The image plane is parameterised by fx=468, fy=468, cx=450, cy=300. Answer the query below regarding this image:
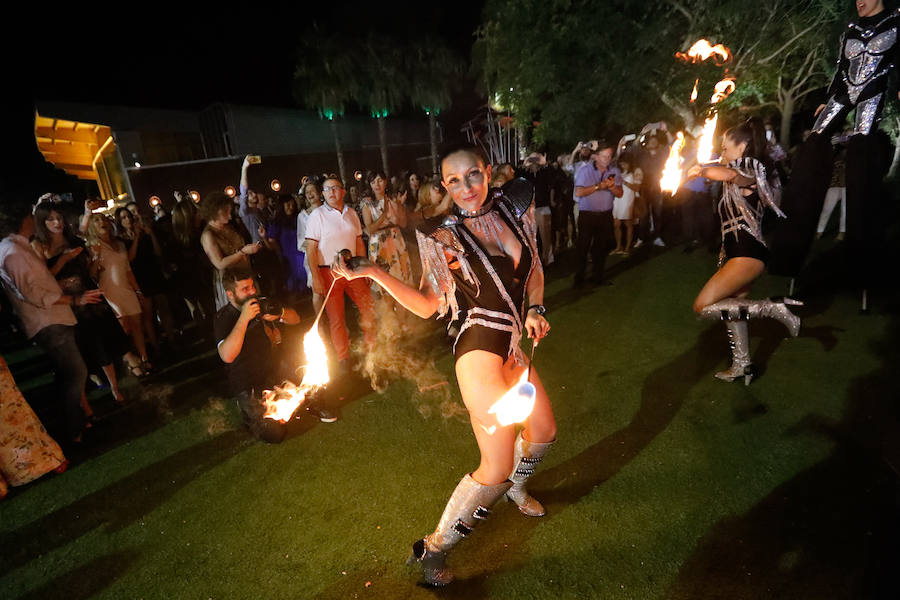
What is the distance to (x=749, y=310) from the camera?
4.17 m

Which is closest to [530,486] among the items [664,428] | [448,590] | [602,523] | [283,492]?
[602,523]

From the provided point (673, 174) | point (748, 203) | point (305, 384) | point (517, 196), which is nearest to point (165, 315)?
point (305, 384)

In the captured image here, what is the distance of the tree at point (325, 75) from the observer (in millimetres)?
23000

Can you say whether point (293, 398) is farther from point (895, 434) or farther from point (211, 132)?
point (211, 132)

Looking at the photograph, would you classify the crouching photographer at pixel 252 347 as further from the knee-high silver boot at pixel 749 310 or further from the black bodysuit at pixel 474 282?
the knee-high silver boot at pixel 749 310

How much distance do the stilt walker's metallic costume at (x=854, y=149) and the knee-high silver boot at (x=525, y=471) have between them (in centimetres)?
467

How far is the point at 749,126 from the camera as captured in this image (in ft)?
13.6

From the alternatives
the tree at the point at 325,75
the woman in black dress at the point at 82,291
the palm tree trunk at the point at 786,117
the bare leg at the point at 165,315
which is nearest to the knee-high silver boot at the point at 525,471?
the woman in black dress at the point at 82,291

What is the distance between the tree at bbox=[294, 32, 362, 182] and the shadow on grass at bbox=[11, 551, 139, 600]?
24.3 m

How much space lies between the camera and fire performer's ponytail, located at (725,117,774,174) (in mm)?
4055

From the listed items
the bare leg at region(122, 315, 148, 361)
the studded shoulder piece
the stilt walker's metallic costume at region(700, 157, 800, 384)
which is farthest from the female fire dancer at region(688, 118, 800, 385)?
the bare leg at region(122, 315, 148, 361)

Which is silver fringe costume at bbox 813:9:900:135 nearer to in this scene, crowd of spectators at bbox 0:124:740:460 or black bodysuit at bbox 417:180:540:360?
crowd of spectators at bbox 0:124:740:460

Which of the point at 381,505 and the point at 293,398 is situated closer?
the point at 381,505

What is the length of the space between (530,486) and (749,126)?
142 inches
